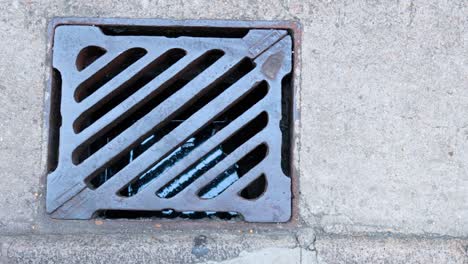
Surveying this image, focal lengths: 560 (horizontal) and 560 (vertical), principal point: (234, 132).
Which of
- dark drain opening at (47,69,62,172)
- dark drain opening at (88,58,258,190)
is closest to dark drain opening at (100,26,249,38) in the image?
dark drain opening at (88,58,258,190)

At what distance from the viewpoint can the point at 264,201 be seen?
174cm

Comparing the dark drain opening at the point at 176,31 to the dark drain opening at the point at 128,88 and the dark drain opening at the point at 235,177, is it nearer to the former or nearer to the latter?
the dark drain opening at the point at 128,88

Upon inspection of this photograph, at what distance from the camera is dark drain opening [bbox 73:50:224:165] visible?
1812 mm

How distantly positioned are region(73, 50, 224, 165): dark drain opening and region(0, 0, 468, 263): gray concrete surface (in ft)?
0.45

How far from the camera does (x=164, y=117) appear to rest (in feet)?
5.88

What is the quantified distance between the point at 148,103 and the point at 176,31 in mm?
303

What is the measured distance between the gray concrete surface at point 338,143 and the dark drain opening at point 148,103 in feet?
0.45

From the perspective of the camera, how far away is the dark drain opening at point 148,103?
1812mm

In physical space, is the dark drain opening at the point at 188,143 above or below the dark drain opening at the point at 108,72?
below

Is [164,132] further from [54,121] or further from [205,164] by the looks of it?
[54,121]

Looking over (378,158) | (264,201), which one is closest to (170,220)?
(264,201)

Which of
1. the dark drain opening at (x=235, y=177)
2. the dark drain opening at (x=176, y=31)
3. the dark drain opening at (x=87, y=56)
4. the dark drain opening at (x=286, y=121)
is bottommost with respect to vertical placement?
the dark drain opening at (x=235, y=177)

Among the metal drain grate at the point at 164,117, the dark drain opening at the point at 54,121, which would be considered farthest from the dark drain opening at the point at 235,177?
the dark drain opening at the point at 54,121

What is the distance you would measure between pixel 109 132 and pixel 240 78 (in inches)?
20.3
